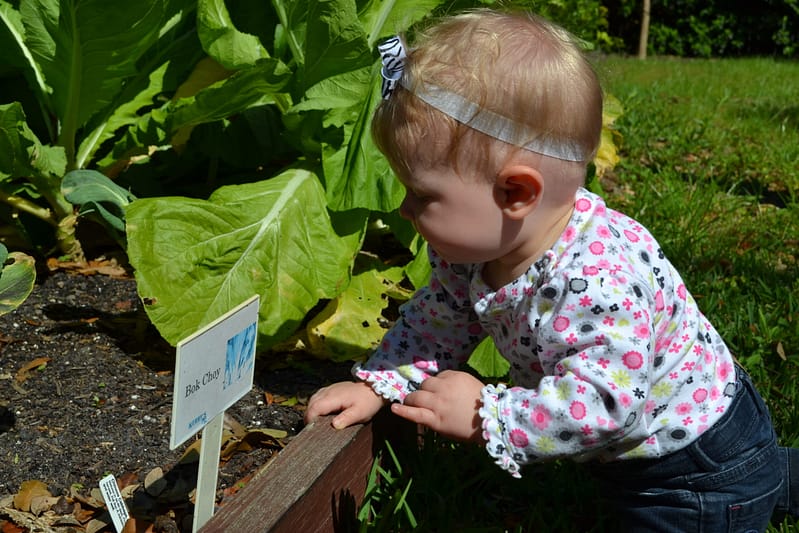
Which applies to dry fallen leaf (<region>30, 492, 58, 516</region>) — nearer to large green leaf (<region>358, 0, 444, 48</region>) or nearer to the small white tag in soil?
the small white tag in soil

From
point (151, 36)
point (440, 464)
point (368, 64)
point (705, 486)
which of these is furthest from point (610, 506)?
point (151, 36)

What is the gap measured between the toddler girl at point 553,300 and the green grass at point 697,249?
0.59 ft

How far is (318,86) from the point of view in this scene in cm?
237

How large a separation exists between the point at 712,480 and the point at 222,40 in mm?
1534

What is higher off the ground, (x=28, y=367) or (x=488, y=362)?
(x=488, y=362)

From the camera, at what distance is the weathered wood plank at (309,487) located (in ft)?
4.76

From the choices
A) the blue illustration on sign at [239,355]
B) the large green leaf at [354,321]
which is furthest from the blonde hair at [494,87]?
the large green leaf at [354,321]

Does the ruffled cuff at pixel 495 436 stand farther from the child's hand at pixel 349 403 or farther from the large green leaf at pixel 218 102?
the large green leaf at pixel 218 102

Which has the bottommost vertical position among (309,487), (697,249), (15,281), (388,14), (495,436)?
(697,249)

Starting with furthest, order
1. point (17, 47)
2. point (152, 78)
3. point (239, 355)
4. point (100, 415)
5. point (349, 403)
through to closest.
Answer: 1. point (152, 78)
2. point (17, 47)
3. point (100, 415)
4. point (349, 403)
5. point (239, 355)

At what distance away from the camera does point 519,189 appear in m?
1.52

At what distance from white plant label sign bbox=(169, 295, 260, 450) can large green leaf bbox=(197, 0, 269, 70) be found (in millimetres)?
1063

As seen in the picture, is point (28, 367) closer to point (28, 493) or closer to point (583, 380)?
point (28, 493)

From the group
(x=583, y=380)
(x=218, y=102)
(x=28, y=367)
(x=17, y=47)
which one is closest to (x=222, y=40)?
(x=218, y=102)
